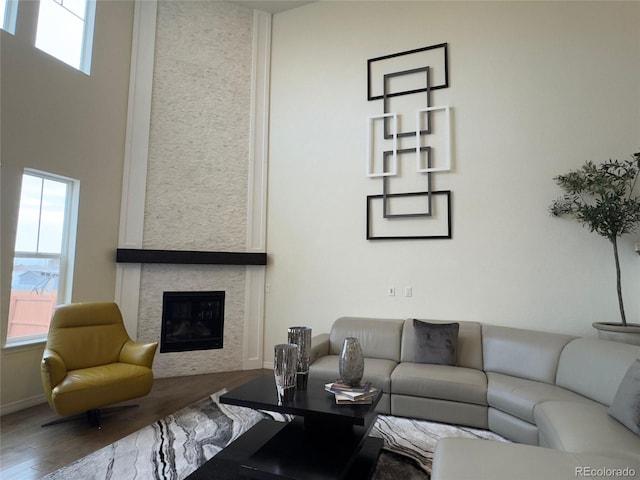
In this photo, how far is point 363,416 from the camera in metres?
1.92

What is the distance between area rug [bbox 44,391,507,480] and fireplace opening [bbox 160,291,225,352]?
1.31 meters

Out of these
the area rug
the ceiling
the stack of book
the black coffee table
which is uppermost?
the ceiling

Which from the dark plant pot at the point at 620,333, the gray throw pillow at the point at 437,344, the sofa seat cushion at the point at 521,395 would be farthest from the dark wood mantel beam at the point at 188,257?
the dark plant pot at the point at 620,333

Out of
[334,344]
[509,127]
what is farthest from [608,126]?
[334,344]

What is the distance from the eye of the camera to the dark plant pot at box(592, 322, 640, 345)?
2829mm

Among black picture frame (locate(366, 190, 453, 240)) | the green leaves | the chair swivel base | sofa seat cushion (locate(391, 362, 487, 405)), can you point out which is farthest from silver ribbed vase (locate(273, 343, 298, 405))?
the green leaves

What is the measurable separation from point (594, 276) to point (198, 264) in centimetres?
440

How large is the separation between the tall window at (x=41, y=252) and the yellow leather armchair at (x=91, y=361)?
0.44 meters

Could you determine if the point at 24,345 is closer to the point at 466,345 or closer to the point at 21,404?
the point at 21,404

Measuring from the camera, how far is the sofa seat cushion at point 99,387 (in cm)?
264

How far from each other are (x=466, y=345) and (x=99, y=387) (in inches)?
129

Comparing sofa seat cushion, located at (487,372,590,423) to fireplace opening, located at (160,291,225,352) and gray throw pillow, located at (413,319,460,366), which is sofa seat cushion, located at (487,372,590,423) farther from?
fireplace opening, located at (160,291,225,352)

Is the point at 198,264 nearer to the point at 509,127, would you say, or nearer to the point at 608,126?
the point at 509,127

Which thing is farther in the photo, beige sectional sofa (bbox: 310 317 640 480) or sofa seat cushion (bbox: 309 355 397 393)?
sofa seat cushion (bbox: 309 355 397 393)
